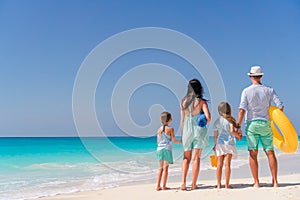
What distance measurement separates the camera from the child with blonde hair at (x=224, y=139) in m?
5.03

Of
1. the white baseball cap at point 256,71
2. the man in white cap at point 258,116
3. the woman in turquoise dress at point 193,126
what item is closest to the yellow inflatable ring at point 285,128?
the man in white cap at point 258,116

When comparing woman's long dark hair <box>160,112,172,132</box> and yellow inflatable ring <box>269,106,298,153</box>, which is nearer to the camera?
yellow inflatable ring <box>269,106,298,153</box>

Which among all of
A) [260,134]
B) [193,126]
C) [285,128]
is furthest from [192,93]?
[285,128]

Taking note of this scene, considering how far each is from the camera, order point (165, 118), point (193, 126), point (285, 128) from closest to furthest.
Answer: point (285, 128) < point (193, 126) < point (165, 118)

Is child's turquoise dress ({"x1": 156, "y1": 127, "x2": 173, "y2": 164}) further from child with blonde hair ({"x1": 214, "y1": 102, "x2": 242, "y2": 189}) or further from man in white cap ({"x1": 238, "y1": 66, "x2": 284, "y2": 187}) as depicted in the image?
man in white cap ({"x1": 238, "y1": 66, "x2": 284, "y2": 187})

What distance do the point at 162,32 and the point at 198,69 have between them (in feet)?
7.74

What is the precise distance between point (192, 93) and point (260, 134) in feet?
3.82

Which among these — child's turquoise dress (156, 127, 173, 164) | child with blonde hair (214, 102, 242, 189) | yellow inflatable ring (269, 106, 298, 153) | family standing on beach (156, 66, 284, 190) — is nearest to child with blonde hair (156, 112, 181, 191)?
child's turquoise dress (156, 127, 173, 164)

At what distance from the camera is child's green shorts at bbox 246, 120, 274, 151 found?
4883 millimetres

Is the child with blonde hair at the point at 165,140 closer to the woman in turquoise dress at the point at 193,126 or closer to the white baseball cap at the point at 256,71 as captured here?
the woman in turquoise dress at the point at 193,126

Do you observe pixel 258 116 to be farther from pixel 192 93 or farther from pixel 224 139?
pixel 192 93

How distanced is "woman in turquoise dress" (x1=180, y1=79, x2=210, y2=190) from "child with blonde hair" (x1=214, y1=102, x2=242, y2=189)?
0.65ft

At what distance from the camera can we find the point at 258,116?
490 centimetres

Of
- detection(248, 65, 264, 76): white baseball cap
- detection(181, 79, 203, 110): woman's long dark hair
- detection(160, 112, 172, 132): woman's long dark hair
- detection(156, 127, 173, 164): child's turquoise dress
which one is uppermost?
detection(248, 65, 264, 76): white baseball cap
